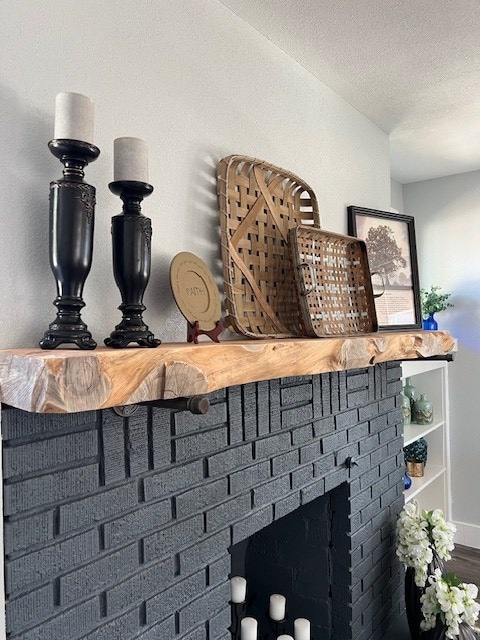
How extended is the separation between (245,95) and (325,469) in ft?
3.82

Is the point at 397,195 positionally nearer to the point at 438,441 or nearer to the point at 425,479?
the point at 438,441

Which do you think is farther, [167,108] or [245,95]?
[245,95]

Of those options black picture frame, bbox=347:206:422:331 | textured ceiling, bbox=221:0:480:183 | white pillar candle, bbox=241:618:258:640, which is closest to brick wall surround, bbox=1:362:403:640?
white pillar candle, bbox=241:618:258:640

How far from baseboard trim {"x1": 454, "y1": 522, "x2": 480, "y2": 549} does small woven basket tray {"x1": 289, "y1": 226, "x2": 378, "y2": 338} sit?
7.71 feet

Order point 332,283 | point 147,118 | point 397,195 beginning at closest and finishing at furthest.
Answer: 1. point 147,118
2. point 332,283
3. point 397,195

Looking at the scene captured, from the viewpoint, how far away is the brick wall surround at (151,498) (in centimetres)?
84

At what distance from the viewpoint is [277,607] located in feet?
5.53

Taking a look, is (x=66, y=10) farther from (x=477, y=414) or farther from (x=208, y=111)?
(x=477, y=414)

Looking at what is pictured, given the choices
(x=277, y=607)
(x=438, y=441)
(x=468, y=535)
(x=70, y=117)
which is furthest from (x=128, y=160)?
(x=468, y=535)

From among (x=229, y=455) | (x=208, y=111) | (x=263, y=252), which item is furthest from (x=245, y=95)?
(x=229, y=455)

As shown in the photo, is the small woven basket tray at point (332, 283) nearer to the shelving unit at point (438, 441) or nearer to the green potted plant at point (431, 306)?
the green potted plant at point (431, 306)

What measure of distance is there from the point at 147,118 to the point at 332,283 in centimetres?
71

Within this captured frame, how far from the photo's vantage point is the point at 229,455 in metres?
1.23

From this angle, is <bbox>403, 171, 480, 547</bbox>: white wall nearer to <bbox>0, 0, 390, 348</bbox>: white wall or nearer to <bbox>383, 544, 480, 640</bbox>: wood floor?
<bbox>383, 544, 480, 640</bbox>: wood floor
